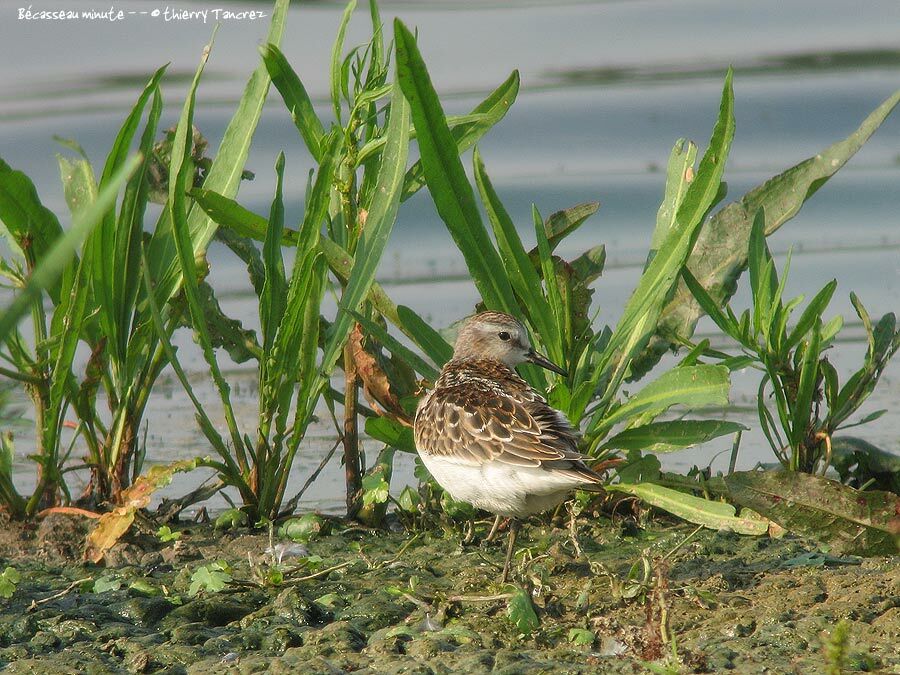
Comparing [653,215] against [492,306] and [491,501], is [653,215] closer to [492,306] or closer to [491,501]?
[492,306]

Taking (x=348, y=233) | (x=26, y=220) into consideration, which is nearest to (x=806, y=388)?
(x=348, y=233)

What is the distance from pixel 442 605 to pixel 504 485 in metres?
0.51

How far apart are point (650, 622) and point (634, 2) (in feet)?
33.5

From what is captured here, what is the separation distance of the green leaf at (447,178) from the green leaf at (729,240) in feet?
2.30

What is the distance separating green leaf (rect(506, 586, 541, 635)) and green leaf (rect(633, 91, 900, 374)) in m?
1.77

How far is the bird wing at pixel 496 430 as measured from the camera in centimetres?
427

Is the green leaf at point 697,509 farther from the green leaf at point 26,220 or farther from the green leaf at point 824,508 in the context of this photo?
the green leaf at point 26,220

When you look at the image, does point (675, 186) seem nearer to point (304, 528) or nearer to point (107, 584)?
point (304, 528)

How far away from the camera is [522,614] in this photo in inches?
153

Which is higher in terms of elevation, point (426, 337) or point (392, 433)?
point (426, 337)

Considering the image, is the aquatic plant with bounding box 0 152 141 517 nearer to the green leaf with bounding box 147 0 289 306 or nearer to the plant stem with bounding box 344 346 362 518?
the green leaf with bounding box 147 0 289 306

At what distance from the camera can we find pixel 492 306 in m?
5.37

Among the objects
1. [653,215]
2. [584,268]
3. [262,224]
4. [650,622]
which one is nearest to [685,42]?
[653,215]

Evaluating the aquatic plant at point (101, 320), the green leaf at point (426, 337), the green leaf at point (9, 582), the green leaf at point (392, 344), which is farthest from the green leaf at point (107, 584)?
the green leaf at point (426, 337)
